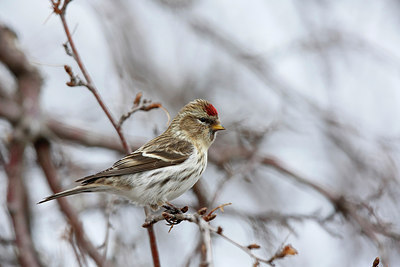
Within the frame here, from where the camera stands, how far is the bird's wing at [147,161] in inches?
133

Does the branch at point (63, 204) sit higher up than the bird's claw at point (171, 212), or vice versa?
the bird's claw at point (171, 212)

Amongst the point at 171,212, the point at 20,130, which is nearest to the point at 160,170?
the point at 171,212

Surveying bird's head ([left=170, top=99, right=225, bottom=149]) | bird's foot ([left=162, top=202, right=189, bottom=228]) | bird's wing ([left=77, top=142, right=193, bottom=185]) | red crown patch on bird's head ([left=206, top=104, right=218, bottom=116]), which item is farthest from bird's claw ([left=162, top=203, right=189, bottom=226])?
red crown patch on bird's head ([left=206, top=104, right=218, bottom=116])

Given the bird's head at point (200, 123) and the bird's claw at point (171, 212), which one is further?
the bird's head at point (200, 123)

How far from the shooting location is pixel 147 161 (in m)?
3.58

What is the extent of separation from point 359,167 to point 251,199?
1501 millimetres

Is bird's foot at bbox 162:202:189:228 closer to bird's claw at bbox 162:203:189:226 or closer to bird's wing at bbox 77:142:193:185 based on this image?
bird's claw at bbox 162:203:189:226

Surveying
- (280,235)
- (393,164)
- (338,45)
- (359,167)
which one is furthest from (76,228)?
(338,45)

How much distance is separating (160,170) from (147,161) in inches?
4.5

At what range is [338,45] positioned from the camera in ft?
21.0

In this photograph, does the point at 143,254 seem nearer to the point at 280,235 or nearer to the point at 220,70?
the point at 280,235

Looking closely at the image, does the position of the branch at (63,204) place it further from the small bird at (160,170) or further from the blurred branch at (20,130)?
the small bird at (160,170)

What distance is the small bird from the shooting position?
11.1 feet

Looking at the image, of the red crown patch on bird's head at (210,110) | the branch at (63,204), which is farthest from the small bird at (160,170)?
the branch at (63,204)
